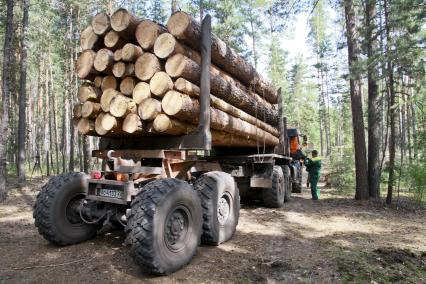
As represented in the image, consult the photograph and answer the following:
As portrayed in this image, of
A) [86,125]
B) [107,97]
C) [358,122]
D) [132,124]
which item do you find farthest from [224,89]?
[358,122]

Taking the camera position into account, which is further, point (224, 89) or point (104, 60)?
point (224, 89)

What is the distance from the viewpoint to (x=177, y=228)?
182 inches

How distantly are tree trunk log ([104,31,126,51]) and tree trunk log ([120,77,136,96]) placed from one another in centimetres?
55

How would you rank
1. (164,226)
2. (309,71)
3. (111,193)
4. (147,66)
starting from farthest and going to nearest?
(309,71), (147,66), (111,193), (164,226)

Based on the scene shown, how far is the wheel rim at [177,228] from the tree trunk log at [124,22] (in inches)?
110

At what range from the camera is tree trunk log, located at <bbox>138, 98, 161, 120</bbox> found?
5.08 metres

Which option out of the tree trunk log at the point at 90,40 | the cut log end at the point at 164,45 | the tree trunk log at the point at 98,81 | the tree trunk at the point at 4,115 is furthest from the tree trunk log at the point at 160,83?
the tree trunk at the point at 4,115

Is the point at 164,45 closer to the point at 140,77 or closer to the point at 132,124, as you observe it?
the point at 140,77

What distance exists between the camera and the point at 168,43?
16.9 feet

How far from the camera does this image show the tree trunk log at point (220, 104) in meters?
5.18

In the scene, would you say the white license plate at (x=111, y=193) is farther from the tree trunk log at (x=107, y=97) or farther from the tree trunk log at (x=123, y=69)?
the tree trunk log at (x=123, y=69)

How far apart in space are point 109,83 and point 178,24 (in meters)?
1.45

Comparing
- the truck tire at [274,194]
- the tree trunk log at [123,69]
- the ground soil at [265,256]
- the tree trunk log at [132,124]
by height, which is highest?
the tree trunk log at [123,69]

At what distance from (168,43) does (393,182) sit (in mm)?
7877
